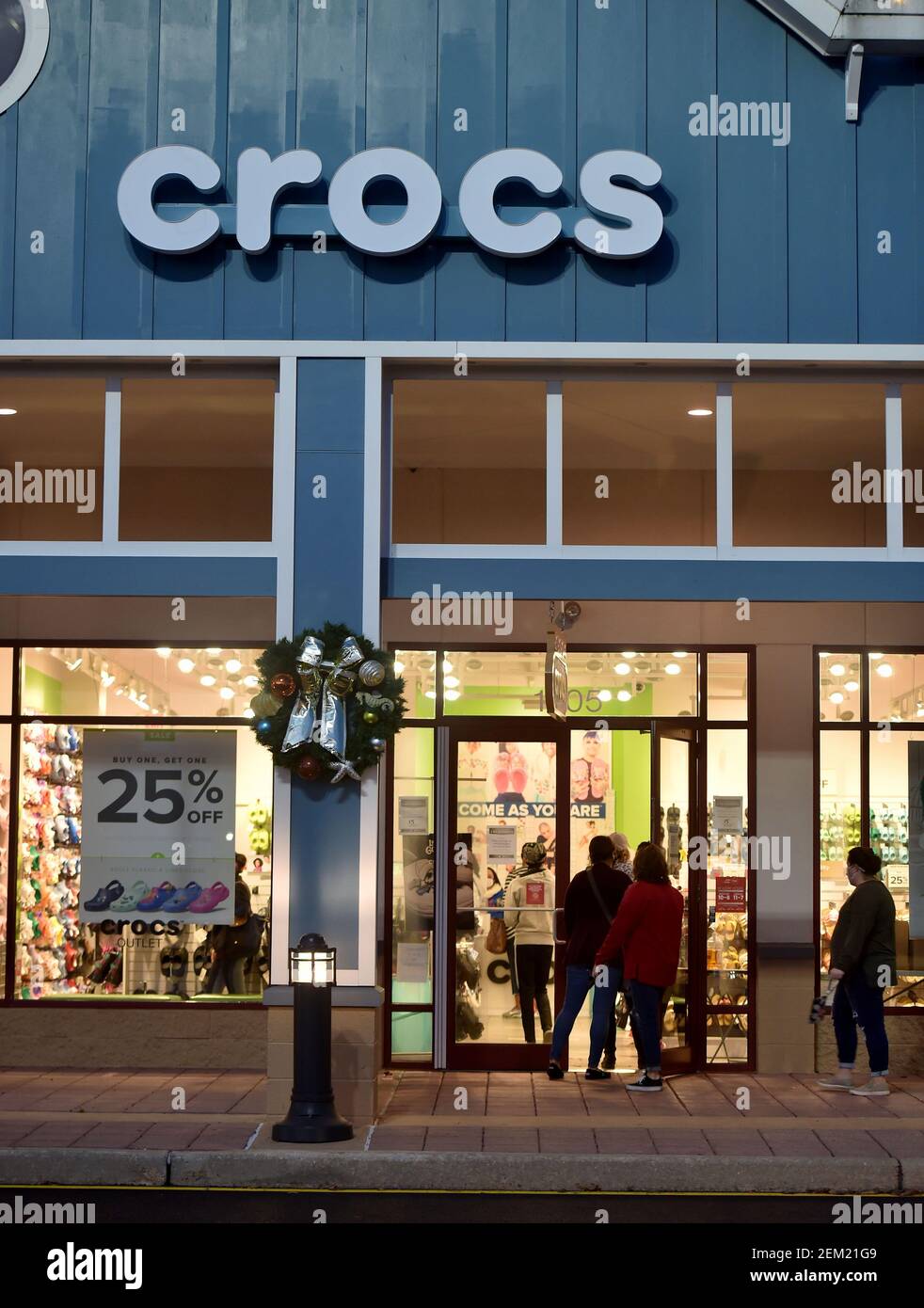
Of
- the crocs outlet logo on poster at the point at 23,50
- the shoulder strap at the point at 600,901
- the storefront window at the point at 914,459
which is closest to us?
the crocs outlet logo on poster at the point at 23,50

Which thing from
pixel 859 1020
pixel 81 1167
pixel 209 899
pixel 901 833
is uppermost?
pixel 901 833

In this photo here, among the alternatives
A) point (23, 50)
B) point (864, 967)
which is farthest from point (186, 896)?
point (23, 50)

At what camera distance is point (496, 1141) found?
31.7 feet

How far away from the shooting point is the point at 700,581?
1078 centimetres

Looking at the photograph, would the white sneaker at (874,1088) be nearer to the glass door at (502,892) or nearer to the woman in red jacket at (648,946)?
the woman in red jacket at (648,946)

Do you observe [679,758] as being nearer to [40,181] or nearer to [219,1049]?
[219,1049]

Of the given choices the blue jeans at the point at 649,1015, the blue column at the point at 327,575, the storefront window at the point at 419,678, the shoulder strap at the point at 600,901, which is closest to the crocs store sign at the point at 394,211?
the blue column at the point at 327,575

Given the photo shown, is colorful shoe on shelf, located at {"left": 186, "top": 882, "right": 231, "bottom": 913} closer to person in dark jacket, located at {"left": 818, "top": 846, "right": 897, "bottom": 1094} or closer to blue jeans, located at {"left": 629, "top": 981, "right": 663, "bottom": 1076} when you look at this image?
blue jeans, located at {"left": 629, "top": 981, "right": 663, "bottom": 1076}

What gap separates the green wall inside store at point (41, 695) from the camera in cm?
1277

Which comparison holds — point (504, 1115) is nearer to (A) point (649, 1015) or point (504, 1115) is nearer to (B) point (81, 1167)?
(A) point (649, 1015)

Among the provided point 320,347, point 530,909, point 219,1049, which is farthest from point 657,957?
point 320,347

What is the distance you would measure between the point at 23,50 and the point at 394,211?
2.69 meters
